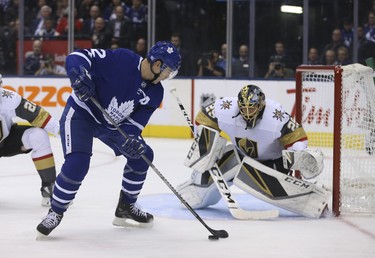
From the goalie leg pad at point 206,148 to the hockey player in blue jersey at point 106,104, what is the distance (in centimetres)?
51

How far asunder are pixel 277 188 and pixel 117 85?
3.54 ft

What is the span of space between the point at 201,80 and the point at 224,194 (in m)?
4.34

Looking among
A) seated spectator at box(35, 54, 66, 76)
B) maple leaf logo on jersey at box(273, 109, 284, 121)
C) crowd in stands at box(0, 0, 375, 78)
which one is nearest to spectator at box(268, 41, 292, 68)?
crowd in stands at box(0, 0, 375, 78)

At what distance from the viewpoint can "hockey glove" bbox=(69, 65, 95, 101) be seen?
142 inches

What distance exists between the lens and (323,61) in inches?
340

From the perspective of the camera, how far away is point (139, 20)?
943 centimetres

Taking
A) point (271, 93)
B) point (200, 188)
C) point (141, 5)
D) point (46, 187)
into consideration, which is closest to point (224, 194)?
point (200, 188)

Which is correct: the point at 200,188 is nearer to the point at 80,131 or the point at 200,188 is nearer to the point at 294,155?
the point at 294,155

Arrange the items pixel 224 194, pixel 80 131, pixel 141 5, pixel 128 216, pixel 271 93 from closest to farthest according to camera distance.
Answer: pixel 80 131 < pixel 128 216 < pixel 224 194 < pixel 271 93 < pixel 141 5

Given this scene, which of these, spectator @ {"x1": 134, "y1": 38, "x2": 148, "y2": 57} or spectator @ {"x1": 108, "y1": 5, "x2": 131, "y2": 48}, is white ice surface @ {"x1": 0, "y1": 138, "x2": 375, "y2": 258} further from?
spectator @ {"x1": 108, "y1": 5, "x2": 131, "y2": 48}

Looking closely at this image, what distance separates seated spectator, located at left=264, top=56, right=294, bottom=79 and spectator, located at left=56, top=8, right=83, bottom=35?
7.09ft

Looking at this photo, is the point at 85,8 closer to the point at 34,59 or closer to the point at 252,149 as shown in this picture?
the point at 34,59

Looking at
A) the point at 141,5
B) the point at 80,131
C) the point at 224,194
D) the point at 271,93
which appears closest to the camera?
the point at 80,131

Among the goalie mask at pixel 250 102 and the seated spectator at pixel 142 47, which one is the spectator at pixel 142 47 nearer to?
the seated spectator at pixel 142 47
